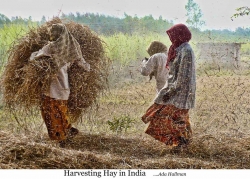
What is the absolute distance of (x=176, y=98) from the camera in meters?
5.75

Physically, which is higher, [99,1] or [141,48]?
[99,1]

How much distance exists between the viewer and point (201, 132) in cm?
678

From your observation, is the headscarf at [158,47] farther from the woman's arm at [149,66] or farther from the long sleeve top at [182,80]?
the long sleeve top at [182,80]

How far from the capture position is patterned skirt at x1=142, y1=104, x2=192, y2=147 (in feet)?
19.2

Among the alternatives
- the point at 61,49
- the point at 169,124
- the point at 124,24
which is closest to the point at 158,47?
the point at 169,124

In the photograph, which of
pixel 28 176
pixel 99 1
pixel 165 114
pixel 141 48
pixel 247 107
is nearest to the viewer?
pixel 28 176

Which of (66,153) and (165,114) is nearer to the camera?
(66,153)

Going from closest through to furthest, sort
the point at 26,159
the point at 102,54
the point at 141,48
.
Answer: the point at 26,159
the point at 102,54
the point at 141,48

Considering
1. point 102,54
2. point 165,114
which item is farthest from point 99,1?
point 165,114

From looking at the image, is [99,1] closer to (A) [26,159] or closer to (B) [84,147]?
(B) [84,147]

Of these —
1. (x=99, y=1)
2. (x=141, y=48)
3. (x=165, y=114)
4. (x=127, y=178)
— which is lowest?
(x=127, y=178)

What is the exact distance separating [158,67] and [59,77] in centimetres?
128

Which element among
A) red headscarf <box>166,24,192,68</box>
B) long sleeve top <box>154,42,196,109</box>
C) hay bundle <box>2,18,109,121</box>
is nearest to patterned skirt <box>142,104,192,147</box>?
long sleeve top <box>154,42,196,109</box>

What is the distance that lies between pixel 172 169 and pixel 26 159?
1.59 m
